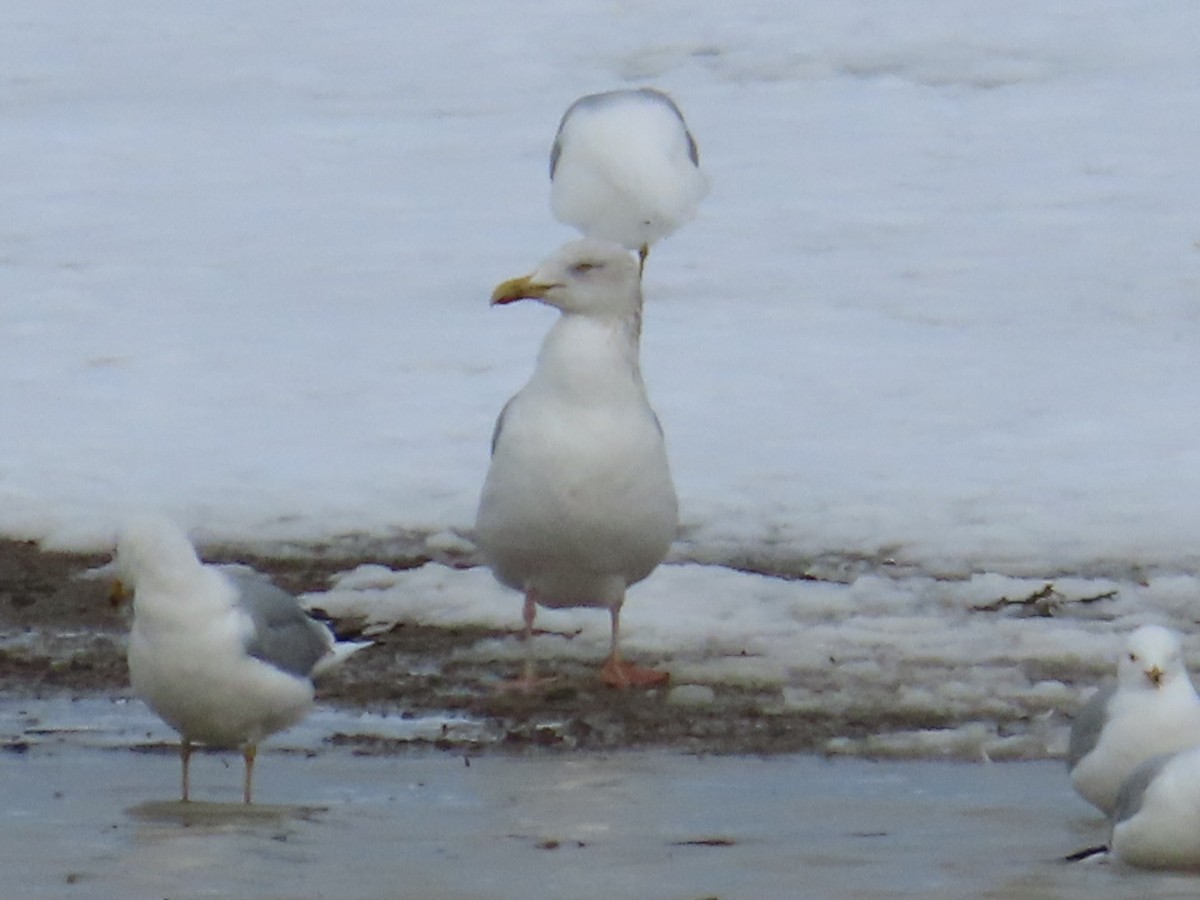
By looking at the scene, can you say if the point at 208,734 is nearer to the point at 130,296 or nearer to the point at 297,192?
the point at 130,296

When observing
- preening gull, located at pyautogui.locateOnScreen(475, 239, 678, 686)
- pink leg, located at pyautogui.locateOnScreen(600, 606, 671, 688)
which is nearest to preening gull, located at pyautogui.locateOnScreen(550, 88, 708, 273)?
preening gull, located at pyautogui.locateOnScreen(475, 239, 678, 686)

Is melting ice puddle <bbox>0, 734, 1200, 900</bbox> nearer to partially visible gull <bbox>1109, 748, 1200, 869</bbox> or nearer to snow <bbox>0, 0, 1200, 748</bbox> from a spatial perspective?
partially visible gull <bbox>1109, 748, 1200, 869</bbox>

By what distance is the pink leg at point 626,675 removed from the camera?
7543 mm

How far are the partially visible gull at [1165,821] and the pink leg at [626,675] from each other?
2.17m

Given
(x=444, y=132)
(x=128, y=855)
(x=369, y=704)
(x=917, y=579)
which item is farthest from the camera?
(x=444, y=132)

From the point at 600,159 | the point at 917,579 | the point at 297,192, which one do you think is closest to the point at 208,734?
the point at 917,579

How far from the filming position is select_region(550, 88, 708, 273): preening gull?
42.6 ft

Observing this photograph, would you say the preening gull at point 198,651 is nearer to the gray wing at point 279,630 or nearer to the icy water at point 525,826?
the gray wing at point 279,630

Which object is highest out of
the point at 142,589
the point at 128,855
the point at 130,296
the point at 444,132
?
the point at 444,132

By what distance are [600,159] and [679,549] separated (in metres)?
4.32

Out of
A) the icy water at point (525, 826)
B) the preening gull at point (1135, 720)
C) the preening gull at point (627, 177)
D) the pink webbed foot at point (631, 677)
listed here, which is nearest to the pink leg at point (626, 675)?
the pink webbed foot at point (631, 677)

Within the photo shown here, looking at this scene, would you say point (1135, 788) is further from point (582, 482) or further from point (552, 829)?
point (582, 482)

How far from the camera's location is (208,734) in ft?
20.9

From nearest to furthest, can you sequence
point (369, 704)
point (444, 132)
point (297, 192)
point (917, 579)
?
point (369, 704) < point (917, 579) < point (297, 192) < point (444, 132)
